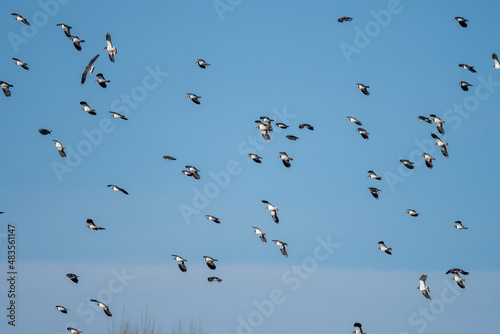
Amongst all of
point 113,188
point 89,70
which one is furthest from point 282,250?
point 89,70

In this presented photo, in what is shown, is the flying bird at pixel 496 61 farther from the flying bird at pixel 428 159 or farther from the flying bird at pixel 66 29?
the flying bird at pixel 66 29

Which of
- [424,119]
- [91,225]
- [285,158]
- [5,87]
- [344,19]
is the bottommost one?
[91,225]

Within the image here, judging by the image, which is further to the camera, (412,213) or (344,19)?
(412,213)

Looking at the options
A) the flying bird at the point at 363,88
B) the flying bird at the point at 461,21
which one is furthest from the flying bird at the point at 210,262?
the flying bird at the point at 461,21

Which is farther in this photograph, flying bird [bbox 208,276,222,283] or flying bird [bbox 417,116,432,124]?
flying bird [bbox 417,116,432,124]

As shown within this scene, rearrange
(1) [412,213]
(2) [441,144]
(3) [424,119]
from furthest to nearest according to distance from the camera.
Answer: (3) [424,119] → (1) [412,213] → (2) [441,144]

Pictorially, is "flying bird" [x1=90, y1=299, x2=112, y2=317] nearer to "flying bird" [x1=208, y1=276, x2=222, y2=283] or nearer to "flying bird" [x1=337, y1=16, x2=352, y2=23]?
"flying bird" [x1=208, y1=276, x2=222, y2=283]

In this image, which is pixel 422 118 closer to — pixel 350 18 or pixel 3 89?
pixel 350 18

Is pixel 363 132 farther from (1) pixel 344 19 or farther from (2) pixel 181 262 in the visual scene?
(2) pixel 181 262

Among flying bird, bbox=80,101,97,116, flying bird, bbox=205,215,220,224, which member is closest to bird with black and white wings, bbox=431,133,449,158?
flying bird, bbox=205,215,220,224

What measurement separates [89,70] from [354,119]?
2168cm

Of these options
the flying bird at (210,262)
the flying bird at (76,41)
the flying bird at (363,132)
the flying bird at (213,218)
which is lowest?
the flying bird at (210,262)

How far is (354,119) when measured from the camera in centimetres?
8156

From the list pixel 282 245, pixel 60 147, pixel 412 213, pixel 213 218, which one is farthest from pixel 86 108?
pixel 412 213
